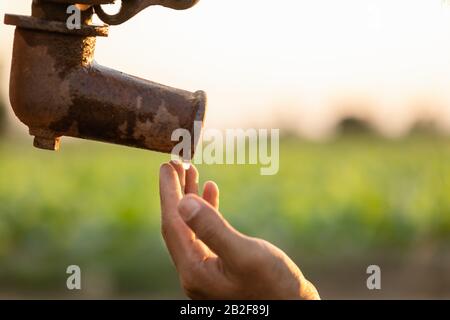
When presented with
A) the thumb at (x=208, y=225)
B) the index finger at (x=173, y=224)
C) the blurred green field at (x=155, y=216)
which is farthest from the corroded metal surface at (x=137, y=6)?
the blurred green field at (x=155, y=216)

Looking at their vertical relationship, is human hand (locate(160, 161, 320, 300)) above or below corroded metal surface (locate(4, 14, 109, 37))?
below

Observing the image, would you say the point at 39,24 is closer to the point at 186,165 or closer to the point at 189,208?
the point at 186,165

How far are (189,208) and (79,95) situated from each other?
40 centimetres

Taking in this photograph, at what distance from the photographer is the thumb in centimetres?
142

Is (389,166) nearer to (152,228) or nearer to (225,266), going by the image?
(152,228)

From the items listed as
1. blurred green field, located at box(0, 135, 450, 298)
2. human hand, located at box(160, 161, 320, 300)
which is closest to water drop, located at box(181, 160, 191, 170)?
human hand, located at box(160, 161, 320, 300)

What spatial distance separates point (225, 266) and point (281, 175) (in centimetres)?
1079

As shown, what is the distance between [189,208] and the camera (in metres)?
1.42

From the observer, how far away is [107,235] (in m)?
9.59

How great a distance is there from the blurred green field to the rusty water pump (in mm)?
6943

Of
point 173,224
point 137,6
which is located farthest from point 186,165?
point 137,6

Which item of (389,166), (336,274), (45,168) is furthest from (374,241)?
(45,168)

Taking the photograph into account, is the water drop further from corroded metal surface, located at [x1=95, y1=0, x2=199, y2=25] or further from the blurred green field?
the blurred green field

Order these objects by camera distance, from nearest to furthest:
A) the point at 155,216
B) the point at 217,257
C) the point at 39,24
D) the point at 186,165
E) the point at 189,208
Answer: the point at 189,208 → the point at 217,257 → the point at 39,24 → the point at 186,165 → the point at 155,216
